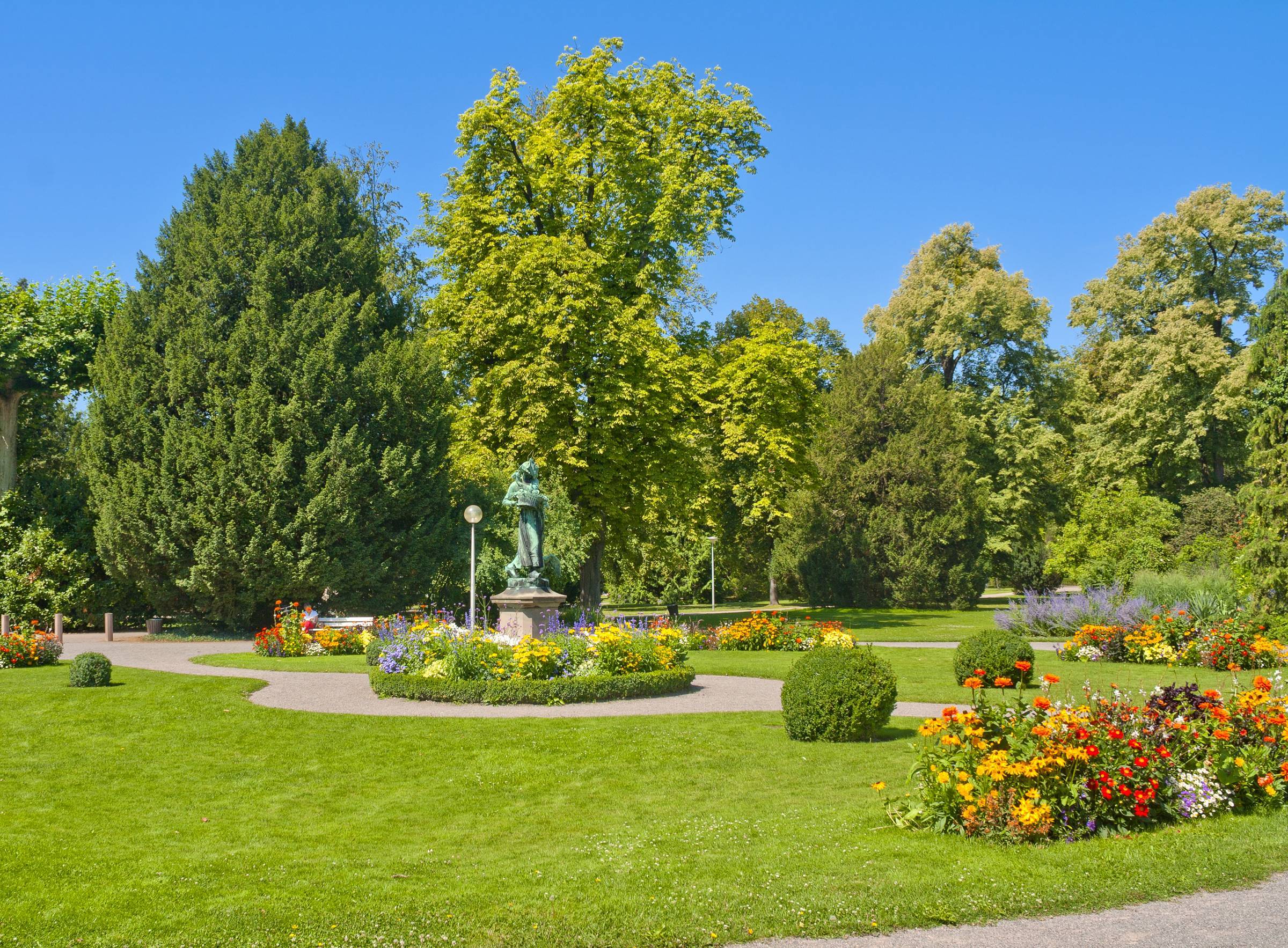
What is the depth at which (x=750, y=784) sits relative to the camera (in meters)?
10.2

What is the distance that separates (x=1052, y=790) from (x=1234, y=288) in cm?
3650

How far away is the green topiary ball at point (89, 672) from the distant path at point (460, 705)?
178 cm

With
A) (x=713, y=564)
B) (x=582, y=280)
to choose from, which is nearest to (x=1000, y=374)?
(x=713, y=564)

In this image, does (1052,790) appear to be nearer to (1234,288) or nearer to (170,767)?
(170,767)

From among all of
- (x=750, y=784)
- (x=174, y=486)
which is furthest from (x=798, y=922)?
(x=174, y=486)

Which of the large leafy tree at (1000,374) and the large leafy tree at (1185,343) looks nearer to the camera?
Result: the large leafy tree at (1185,343)

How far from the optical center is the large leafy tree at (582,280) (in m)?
25.5

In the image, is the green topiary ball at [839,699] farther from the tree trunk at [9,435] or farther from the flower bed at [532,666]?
the tree trunk at [9,435]

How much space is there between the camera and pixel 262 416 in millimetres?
26281

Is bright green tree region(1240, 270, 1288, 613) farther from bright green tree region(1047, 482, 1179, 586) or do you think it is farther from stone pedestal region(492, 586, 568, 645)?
stone pedestal region(492, 586, 568, 645)

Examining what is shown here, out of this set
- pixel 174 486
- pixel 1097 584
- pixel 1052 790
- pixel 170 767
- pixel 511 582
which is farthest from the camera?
pixel 1097 584

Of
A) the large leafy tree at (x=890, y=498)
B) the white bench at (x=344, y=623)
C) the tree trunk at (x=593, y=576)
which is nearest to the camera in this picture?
the white bench at (x=344, y=623)

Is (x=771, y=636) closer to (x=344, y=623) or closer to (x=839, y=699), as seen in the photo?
(x=344, y=623)

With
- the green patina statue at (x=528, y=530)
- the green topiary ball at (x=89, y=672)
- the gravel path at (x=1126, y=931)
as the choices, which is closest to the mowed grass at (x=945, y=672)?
the green patina statue at (x=528, y=530)
